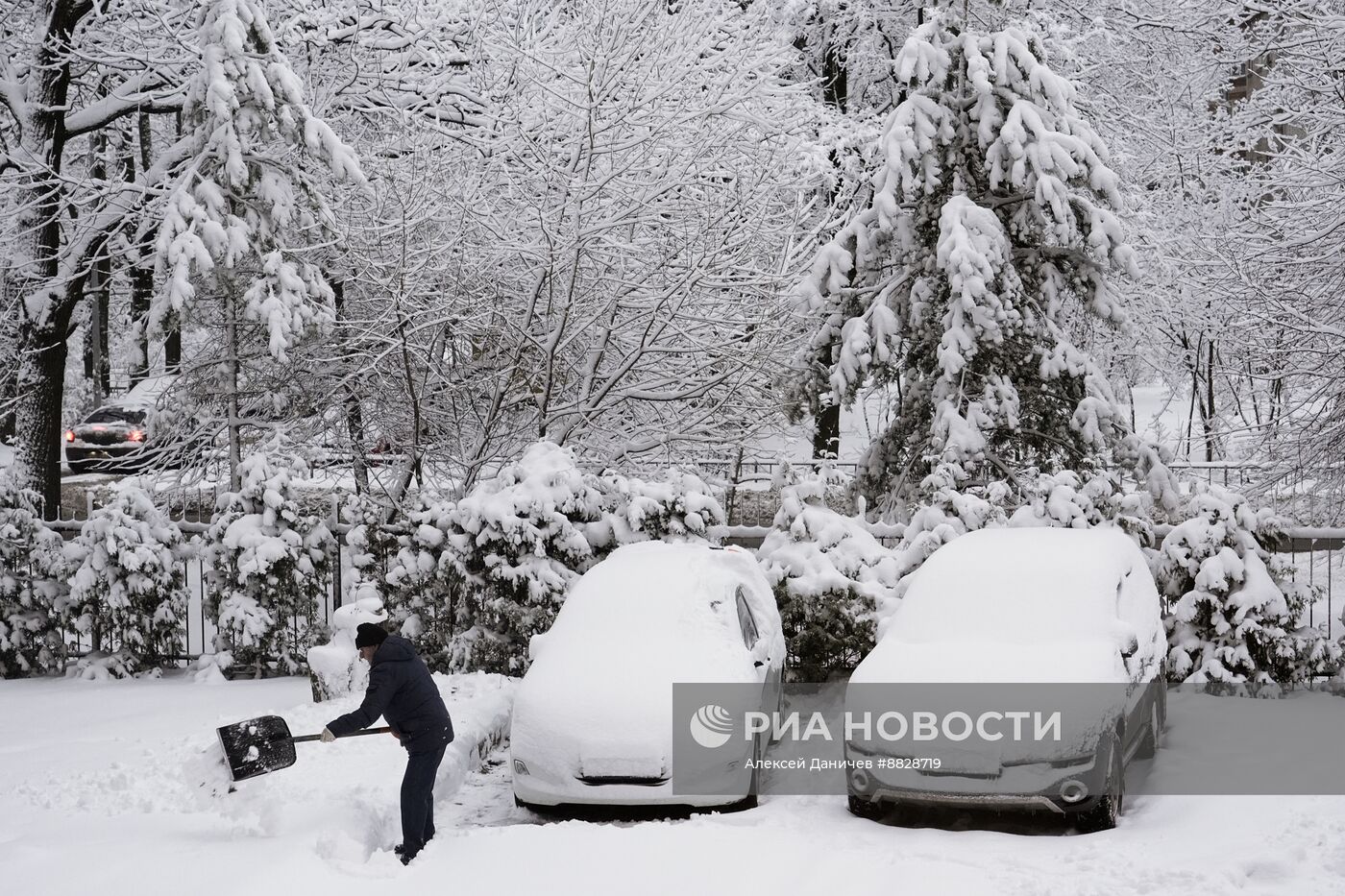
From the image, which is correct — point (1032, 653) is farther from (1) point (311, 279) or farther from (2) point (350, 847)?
(1) point (311, 279)

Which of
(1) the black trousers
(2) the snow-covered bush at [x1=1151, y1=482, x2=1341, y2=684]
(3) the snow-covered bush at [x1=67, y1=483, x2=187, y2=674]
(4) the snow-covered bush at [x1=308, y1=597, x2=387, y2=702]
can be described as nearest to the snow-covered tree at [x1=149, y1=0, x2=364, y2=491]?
(3) the snow-covered bush at [x1=67, y1=483, x2=187, y2=674]

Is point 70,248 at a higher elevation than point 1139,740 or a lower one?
higher

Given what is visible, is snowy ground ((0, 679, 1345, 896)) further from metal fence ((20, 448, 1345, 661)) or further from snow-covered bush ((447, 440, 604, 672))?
metal fence ((20, 448, 1345, 661))

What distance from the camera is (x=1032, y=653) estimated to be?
8.34 m

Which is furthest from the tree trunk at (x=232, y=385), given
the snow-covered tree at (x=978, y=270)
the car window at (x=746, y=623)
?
the car window at (x=746, y=623)

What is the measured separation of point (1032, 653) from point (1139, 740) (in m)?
1.14

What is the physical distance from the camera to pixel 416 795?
24.7 ft

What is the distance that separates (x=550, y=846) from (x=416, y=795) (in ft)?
2.89

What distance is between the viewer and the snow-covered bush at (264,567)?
1300 cm

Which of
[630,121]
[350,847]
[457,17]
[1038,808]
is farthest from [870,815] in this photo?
[457,17]

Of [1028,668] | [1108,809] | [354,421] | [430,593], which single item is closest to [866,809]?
[1028,668]

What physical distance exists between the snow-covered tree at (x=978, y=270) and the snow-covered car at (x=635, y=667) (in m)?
4.43

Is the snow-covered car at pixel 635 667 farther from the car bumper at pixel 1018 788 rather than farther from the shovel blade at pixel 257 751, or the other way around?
the shovel blade at pixel 257 751

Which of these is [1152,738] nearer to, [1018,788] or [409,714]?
[1018,788]
